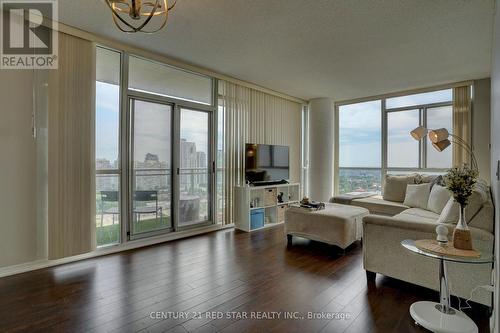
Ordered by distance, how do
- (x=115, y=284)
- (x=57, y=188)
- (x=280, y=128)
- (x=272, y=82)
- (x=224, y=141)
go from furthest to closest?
(x=280, y=128) < (x=272, y=82) < (x=224, y=141) < (x=57, y=188) < (x=115, y=284)

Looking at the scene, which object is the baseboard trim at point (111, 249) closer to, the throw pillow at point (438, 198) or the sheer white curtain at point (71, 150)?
the sheer white curtain at point (71, 150)

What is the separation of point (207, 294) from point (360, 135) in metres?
5.25

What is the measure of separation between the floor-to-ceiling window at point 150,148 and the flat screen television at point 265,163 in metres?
0.72

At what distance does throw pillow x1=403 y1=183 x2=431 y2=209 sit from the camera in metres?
4.14

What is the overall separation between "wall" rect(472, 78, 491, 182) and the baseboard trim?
15.0 feet

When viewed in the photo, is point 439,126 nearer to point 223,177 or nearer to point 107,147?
point 223,177

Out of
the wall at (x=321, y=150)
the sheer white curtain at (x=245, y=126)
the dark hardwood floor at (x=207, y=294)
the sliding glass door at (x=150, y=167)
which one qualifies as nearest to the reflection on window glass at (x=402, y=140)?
the wall at (x=321, y=150)

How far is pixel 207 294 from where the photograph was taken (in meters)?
2.36

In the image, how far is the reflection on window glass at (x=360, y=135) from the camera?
6001 mm

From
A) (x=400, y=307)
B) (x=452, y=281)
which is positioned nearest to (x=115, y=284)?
(x=400, y=307)

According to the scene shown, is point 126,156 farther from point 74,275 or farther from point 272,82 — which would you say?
point 272,82

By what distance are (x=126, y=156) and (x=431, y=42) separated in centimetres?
420

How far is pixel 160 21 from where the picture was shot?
9.52 ft

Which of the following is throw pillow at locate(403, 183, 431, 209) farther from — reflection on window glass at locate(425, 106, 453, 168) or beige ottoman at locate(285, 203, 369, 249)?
reflection on window glass at locate(425, 106, 453, 168)
